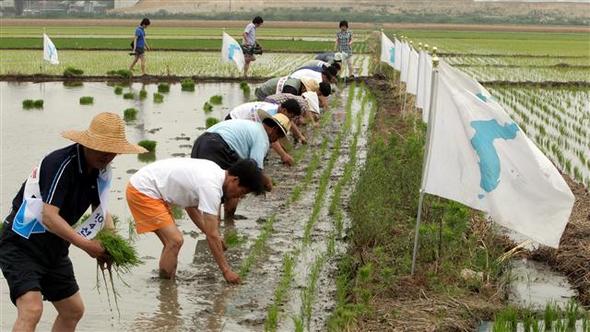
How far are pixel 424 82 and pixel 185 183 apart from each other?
5.58 meters

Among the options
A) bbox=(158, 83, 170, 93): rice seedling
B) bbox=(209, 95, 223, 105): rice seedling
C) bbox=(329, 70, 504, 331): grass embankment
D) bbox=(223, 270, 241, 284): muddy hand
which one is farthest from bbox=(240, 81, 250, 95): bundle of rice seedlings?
bbox=(223, 270, 241, 284): muddy hand

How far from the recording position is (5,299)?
5.91 meters

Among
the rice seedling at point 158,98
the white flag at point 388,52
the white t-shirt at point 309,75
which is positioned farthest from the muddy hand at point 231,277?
the white flag at point 388,52

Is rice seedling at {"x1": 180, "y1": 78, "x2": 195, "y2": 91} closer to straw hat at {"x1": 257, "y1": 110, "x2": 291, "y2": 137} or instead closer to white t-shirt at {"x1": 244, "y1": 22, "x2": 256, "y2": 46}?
white t-shirt at {"x1": 244, "y1": 22, "x2": 256, "y2": 46}

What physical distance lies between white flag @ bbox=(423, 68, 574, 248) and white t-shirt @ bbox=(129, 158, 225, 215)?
1332 mm

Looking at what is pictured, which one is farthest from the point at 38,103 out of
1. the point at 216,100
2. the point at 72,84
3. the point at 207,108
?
the point at 72,84

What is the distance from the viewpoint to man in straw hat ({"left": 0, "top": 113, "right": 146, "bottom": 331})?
4.26m

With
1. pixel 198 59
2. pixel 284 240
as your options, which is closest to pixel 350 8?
pixel 198 59

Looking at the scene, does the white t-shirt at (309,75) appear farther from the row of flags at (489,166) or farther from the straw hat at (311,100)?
the row of flags at (489,166)

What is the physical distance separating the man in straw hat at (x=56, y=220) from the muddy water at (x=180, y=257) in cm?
107

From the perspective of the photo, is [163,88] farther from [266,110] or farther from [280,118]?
[280,118]

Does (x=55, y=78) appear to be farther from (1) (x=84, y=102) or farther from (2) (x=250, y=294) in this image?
(2) (x=250, y=294)

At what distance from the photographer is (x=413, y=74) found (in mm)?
12992

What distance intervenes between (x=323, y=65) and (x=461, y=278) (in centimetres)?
819
